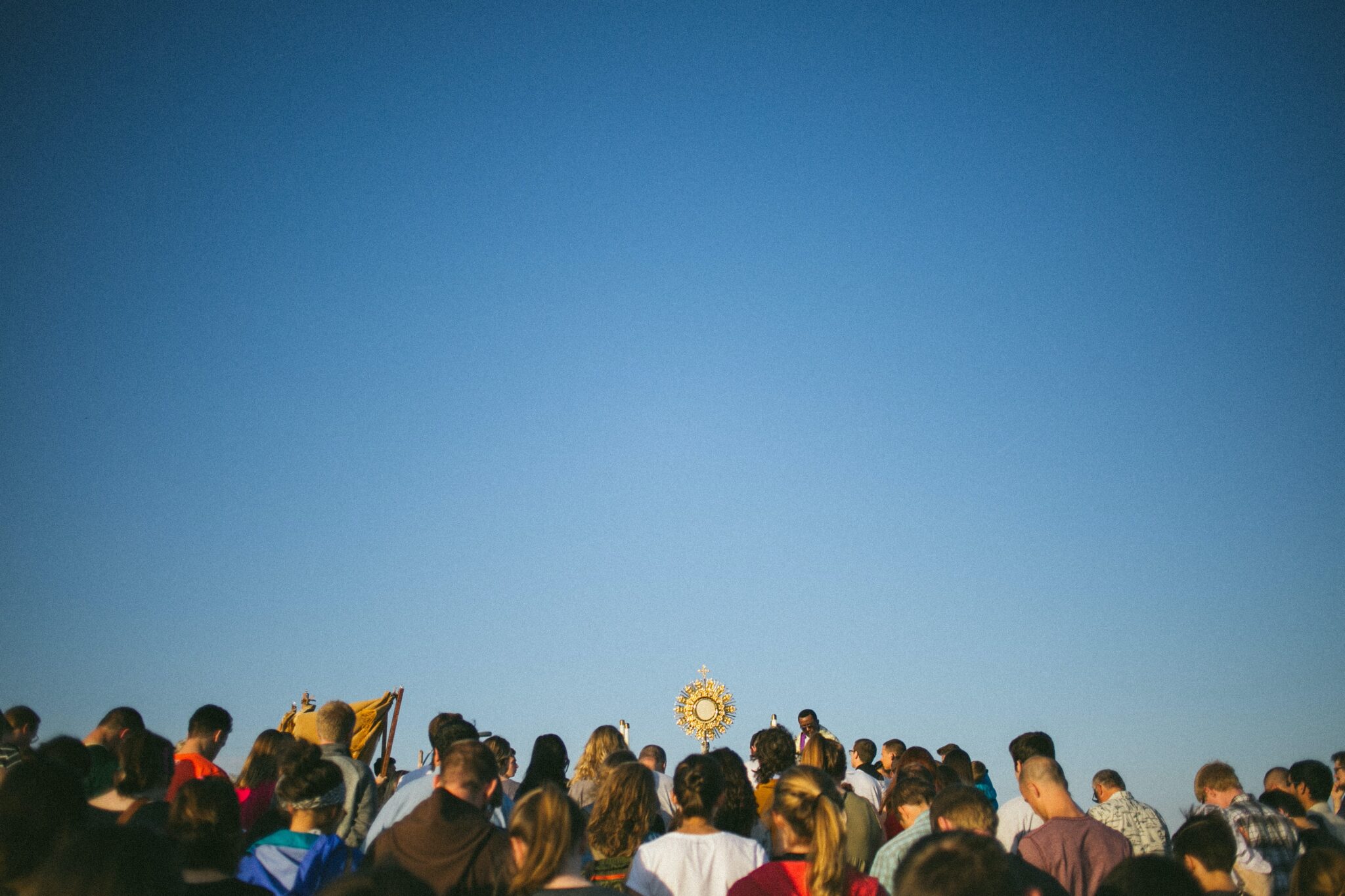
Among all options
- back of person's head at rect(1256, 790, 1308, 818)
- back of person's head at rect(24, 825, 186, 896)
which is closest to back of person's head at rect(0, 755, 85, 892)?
back of person's head at rect(24, 825, 186, 896)

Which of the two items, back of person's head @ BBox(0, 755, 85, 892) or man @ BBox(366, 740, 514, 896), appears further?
man @ BBox(366, 740, 514, 896)

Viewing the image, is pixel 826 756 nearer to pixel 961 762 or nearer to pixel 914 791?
pixel 914 791

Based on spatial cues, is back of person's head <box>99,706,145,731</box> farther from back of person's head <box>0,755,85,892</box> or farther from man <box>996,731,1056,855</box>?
man <box>996,731,1056,855</box>

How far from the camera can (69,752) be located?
594 centimetres

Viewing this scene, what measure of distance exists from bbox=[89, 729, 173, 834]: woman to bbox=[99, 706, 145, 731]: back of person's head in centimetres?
135

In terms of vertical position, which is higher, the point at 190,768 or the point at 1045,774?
the point at 1045,774

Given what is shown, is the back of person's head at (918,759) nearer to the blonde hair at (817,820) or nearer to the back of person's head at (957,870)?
the blonde hair at (817,820)

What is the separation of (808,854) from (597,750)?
340cm

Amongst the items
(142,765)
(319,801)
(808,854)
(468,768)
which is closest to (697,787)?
(808,854)

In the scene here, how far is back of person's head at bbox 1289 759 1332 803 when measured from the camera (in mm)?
8805

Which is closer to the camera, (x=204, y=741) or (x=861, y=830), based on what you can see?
(x=861, y=830)

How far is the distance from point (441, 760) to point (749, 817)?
2089 millimetres

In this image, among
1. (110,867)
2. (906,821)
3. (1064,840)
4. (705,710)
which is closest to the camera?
(110,867)

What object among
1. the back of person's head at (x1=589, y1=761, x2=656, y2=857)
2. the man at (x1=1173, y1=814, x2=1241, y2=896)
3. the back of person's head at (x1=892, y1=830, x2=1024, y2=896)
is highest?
the man at (x1=1173, y1=814, x2=1241, y2=896)
